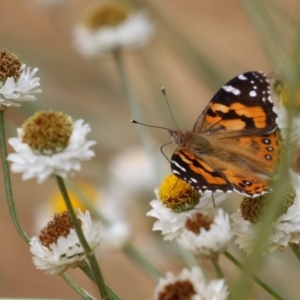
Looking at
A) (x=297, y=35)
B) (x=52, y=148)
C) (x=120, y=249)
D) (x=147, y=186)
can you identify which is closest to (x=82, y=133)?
(x=52, y=148)

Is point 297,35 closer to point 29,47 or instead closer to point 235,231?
point 235,231

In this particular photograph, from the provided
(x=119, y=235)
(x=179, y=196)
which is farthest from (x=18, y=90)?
(x=119, y=235)

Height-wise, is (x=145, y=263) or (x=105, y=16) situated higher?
(x=105, y=16)

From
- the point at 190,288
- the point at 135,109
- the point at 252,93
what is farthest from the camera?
the point at 135,109

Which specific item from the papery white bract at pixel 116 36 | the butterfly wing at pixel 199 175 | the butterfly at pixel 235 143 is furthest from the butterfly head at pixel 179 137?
the papery white bract at pixel 116 36

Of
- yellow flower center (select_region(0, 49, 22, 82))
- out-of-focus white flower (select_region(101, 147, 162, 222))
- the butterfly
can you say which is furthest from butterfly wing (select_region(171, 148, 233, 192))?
out-of-focus white flower (select_region(101, 147, 162, 222))

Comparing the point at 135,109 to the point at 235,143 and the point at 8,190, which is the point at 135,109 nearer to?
the point at 235,143
